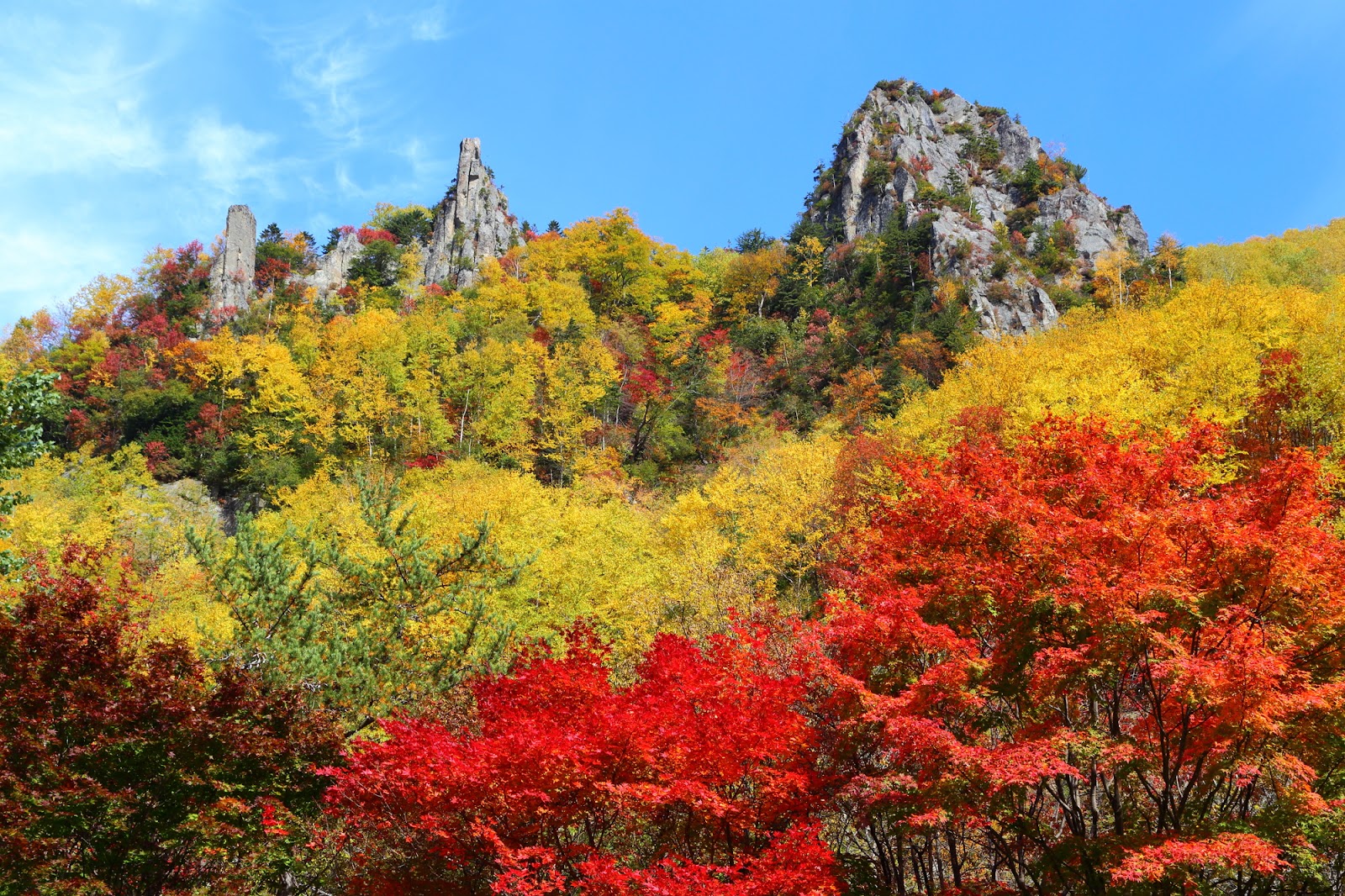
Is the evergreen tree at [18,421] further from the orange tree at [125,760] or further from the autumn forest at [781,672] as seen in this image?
the orange tree at [125,760]

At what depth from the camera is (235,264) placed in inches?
2216

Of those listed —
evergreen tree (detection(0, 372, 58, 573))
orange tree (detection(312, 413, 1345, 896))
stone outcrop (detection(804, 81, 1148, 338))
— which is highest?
→ stone outcrop (detection(804, 81, 1148, 338))

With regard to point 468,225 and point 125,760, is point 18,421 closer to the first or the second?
point 125,760

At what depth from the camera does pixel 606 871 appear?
798 centimetres

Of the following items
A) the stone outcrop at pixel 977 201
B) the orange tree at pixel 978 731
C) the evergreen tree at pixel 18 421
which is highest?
the stone outcrop at pixel 977 201

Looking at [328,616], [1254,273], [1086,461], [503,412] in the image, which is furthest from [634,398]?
[1086,461]

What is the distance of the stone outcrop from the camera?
4447 cm

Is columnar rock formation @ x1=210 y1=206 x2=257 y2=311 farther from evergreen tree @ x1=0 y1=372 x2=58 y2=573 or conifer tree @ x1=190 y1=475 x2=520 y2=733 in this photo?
evergreen tree @ x1=0 y1=372 x2=58 y2=573

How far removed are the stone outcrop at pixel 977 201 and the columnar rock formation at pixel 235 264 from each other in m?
38.8

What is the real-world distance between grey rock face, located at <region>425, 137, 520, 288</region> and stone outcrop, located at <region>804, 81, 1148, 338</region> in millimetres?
23392

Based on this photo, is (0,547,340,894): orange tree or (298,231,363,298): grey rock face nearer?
(0,547,340,894): orange tree

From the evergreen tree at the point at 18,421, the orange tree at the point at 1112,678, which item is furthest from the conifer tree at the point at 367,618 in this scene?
the orange tree at the point at 1112,678

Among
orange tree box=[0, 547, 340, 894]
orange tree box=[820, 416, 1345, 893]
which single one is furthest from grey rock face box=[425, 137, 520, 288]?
orange tree box=[820, 416, 1345, 893]

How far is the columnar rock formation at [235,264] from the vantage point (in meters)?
54.8
